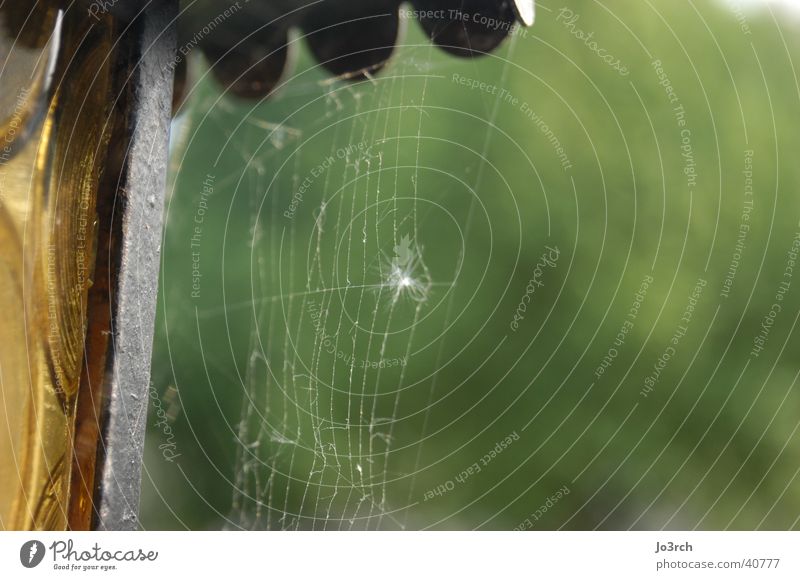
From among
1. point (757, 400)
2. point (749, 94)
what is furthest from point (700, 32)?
point (757, 400)

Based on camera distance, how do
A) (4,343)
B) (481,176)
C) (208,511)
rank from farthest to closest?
1. (481,176)
2. (208,511)
3. (4,343)

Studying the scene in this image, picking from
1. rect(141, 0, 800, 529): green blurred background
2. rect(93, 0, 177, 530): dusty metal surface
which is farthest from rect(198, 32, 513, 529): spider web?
rect(93, 0, 177, 530): dusty metal surface

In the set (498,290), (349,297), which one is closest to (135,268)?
(349,297)

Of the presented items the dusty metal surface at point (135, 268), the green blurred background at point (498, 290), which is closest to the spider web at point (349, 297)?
the green blurred background at point (498, 290)

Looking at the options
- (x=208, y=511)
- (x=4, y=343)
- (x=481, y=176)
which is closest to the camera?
(x=4, y=343)

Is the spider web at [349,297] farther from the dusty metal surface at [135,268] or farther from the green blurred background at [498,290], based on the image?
the dusty metal surface at [135,268]

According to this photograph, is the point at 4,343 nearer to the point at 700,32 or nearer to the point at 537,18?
the point at 537,18

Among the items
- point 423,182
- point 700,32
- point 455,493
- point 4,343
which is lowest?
point 455,493

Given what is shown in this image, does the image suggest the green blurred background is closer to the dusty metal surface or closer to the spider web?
the spider web

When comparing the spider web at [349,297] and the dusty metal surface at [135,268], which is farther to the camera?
the spider web at [349,297]
